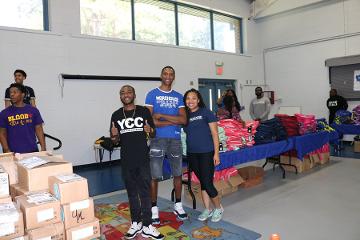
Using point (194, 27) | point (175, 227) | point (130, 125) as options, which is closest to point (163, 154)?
point (130, 125)

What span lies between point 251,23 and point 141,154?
8.44 m

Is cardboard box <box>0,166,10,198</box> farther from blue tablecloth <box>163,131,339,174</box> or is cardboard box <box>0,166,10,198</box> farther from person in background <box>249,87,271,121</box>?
person in background <box>249,87,271,121</box>

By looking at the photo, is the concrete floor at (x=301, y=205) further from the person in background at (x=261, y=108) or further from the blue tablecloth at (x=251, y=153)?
the person in background at (x=261, y=108)

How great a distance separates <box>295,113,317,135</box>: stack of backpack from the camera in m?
4.86

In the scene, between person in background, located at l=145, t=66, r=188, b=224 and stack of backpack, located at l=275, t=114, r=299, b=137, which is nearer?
person in background, located at l=145, t=66, r=188, b=224

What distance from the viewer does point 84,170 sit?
609cm

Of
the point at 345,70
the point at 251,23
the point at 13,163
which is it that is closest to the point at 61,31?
the point at 13,163

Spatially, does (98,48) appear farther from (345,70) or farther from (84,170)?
(345,70)

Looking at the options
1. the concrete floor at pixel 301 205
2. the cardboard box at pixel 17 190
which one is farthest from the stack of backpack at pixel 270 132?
the cardboard box at pixel 17 190

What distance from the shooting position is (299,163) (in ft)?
16.5

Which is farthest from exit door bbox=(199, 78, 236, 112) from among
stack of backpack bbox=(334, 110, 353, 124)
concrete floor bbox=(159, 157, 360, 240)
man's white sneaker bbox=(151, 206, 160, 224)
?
man's white sneaker bbox=(151, 206, 160, 224)

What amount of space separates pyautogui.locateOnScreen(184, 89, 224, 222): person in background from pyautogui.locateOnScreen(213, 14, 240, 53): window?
20.9 ft

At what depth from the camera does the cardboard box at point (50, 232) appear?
1841 mm

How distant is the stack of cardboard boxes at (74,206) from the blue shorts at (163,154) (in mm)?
975
